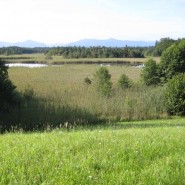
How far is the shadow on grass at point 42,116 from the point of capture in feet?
77.8

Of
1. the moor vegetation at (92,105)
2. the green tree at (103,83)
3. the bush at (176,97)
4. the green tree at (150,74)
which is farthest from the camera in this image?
the green tree at (150,74)

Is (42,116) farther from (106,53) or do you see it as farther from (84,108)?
(106,53)

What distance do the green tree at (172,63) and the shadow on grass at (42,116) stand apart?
68.7 ft

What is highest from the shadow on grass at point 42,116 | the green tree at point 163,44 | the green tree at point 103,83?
the green tree at point 163,44

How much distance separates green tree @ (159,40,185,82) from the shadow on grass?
20930 millimetres

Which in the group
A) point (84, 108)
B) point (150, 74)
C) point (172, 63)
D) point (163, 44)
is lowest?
point (84, 108)

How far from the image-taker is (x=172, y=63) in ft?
156

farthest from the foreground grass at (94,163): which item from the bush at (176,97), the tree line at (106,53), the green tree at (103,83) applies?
the tree line at (106,53)

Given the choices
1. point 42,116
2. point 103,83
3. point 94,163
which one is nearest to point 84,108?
point 42,116

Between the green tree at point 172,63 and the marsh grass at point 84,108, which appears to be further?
the green tree at point 172,63

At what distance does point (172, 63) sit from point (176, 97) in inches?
607

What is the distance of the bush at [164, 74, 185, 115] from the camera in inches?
1283

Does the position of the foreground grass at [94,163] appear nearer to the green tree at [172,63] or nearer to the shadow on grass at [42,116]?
the shadow on grass at [42,116]

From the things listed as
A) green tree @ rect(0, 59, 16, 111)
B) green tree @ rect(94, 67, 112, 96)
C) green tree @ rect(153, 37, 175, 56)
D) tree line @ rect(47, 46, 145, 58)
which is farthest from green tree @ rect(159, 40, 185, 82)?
tree line @ rect(47, 46, 145, 58)
